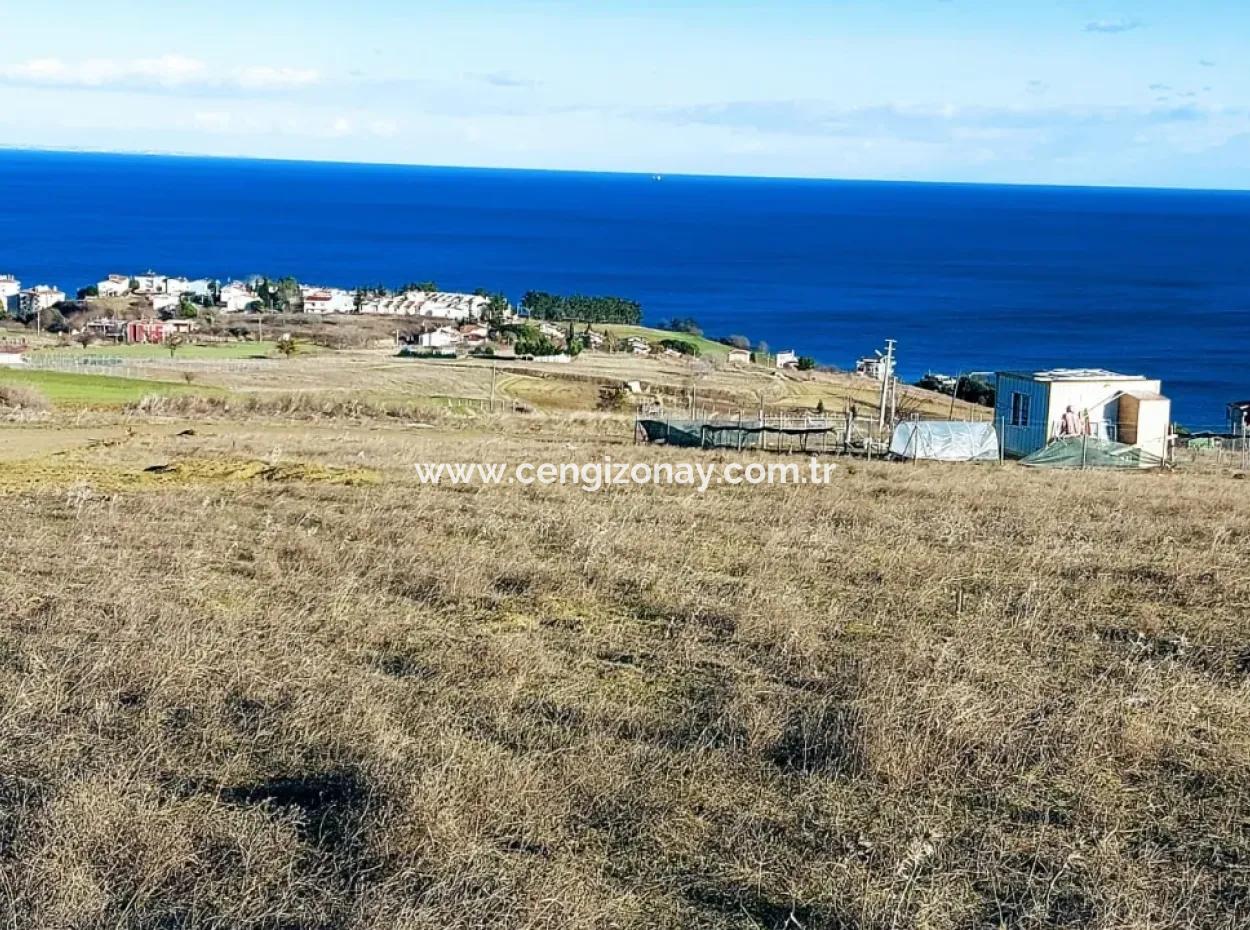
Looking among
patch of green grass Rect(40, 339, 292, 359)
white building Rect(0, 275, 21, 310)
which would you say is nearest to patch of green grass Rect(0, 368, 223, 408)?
patch of green grass Rect(40, 339, 292, 359)

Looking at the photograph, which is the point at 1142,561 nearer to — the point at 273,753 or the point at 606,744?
the point at 606,744

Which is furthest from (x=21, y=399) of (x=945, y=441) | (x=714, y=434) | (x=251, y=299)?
(x=251, y=299)

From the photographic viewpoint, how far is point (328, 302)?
343ft

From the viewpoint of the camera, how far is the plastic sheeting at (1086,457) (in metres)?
27.4

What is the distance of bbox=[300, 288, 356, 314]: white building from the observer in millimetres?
102500

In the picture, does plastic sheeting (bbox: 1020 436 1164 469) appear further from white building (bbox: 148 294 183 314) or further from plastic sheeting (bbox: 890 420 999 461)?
white building (bbox: 148 294 183 314)

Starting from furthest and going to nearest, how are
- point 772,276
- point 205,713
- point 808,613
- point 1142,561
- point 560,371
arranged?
point 772,276 → point 560,371 → point 1142,561 → point 808,613 → point 205,713

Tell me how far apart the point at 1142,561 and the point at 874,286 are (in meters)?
140

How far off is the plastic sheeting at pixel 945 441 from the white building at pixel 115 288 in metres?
90.1

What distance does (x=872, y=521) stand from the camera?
49.1 feet

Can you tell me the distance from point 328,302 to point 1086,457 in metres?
85.5

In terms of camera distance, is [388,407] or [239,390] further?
[239,390]

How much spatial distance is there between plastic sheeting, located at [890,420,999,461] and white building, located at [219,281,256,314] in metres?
84.1

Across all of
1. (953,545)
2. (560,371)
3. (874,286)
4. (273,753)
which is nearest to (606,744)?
(273,753)
